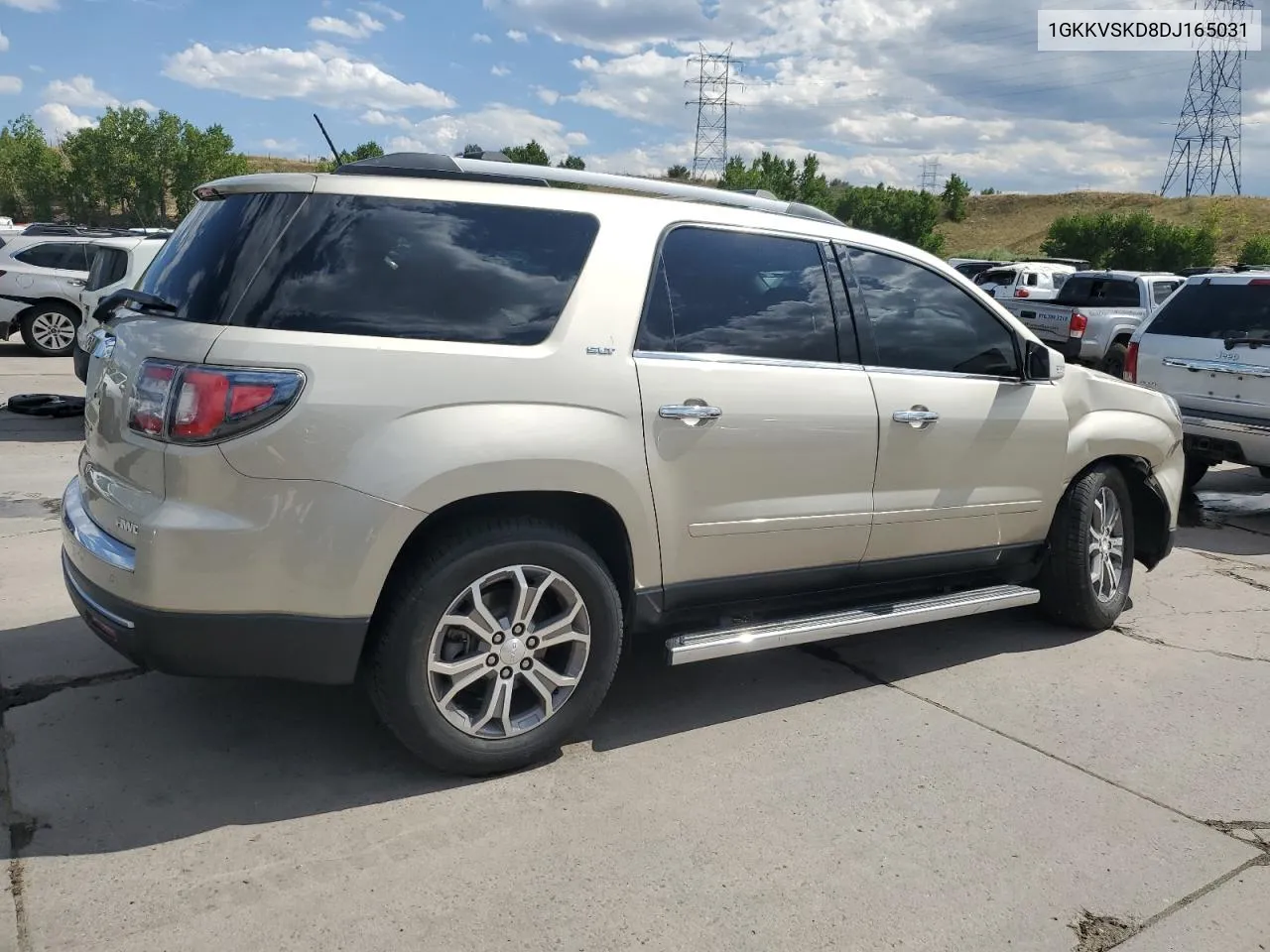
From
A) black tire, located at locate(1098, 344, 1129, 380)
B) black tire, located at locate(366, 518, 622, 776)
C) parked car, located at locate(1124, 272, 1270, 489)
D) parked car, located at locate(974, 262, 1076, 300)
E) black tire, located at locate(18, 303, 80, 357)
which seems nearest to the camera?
black tire, located at locate(366, 518, 622, 776)

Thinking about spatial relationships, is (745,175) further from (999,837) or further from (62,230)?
(999,837)

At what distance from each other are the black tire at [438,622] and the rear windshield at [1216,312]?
6.52 metres

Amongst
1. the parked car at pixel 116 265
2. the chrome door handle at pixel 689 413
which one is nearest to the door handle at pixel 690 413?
the chrome door handle at pixel 689 413

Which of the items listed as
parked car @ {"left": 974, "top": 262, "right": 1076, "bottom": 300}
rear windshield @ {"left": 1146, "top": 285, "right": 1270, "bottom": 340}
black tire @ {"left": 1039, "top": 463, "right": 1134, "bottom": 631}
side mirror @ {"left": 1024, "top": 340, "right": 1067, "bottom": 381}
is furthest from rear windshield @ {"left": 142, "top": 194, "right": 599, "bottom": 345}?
parked car @ {"left": 974, "top": 262, "right": 1076, "bottom": 300}

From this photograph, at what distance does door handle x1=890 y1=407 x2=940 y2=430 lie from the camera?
4188 millimetres

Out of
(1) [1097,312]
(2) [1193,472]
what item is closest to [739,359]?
(2) [1193,472]

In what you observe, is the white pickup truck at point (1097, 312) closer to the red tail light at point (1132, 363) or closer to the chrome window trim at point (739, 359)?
the red tail light at point (1132, 363)

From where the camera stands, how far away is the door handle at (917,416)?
419 cm

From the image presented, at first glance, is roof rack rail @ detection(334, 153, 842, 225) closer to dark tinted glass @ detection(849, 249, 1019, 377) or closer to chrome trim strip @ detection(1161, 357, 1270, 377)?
dark tinted glass @ detection(849, 249, 1019, 377)

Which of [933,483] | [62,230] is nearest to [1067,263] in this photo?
[62,230]

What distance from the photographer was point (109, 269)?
11.8 m

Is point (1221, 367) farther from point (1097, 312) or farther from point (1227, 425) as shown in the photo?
point (1097, 312)

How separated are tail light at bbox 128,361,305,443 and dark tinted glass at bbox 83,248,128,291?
9.95m

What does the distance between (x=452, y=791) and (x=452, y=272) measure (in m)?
1.63
